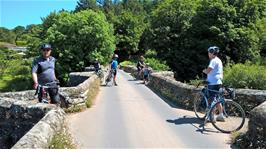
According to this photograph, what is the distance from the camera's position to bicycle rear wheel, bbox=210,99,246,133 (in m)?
8.81

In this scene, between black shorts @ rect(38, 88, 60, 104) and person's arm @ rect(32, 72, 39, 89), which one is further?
black shorts @ rect(38, 88, 60, 104)

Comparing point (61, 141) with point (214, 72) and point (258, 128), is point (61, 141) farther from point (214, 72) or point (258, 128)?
point (214, 72)

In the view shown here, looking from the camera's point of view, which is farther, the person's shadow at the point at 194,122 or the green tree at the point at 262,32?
the green tree at the point at 262,32

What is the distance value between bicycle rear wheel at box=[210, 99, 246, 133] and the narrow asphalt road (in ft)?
0.72

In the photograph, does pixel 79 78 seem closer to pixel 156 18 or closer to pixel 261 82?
pixel 261 82

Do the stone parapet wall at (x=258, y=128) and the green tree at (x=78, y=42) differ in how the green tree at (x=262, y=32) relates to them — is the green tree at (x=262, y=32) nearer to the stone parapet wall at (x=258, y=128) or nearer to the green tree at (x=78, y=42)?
the green tree at (x=78, y=42)

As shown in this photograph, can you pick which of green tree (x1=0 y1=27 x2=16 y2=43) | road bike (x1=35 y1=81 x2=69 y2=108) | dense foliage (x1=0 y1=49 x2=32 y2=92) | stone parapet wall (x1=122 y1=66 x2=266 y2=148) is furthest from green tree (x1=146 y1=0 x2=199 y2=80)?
green tree (x1=0 y1=27 x2=16 y2=43)

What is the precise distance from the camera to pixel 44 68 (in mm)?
8977

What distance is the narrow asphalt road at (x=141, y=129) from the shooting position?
8.00 m

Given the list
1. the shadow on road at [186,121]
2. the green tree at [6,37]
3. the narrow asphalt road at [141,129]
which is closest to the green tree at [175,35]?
the narrow asphalt road at [141,129]

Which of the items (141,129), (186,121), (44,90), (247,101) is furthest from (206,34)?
(44,90)

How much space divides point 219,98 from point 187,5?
42786 mm

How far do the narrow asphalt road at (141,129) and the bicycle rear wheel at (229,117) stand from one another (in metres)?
0.22

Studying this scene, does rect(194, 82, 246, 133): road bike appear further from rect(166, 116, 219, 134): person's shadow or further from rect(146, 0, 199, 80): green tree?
rect(146, 0, 199, 80): green tree
